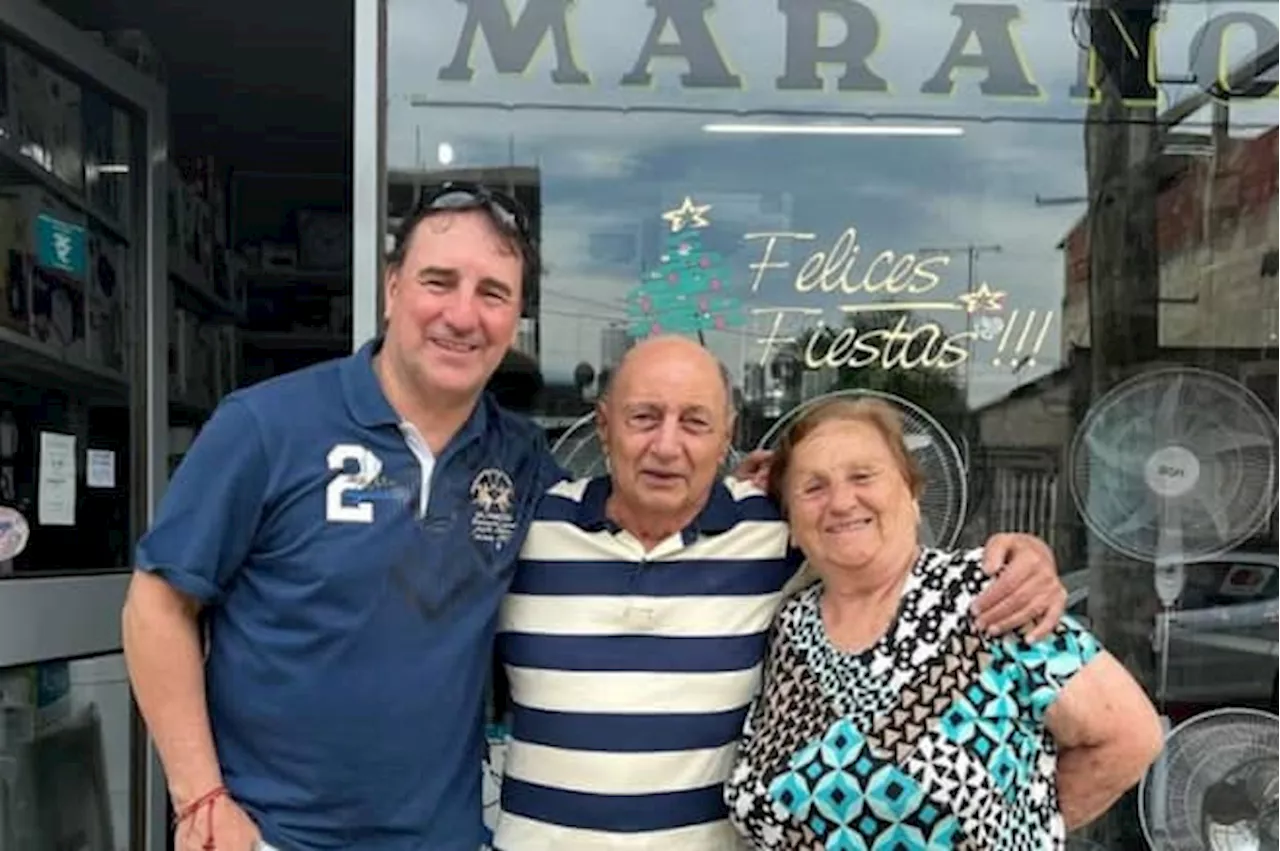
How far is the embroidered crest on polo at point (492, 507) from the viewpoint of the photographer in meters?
1.92

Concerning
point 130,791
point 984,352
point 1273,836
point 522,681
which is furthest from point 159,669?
point 1273,836

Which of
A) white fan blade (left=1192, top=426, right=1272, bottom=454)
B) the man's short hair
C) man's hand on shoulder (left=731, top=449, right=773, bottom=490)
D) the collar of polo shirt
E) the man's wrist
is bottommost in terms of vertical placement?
the man's wrist

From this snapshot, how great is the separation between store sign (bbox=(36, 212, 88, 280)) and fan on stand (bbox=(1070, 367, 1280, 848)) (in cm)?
225

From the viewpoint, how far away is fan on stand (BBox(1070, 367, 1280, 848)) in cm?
326

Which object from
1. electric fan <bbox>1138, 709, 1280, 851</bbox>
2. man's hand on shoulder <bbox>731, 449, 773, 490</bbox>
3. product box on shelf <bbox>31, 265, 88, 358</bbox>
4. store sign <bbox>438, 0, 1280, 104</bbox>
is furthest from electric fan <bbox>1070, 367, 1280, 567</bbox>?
product box on shelf <bbox>31, 265, 88, 358</bbox>

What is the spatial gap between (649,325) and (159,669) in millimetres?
1698

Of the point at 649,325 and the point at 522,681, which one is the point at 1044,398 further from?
the point at 522,681

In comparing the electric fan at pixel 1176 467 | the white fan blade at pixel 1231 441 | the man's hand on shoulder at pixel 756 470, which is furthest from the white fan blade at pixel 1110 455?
the man's hand on shoulder at pixel 756 470

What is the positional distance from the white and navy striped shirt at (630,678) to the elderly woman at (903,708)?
69 millimetres

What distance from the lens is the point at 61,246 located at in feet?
9.84

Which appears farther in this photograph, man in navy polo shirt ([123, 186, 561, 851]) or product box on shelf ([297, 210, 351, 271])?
product box on shelf ([297, 210, 351, 271])

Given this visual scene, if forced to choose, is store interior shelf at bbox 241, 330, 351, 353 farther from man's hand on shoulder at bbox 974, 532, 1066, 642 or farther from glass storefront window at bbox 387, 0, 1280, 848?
man's hand on shoulder at bbox 974, 532, 1066, 642

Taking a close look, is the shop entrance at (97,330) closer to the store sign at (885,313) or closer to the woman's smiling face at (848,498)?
the store sign at (885,313)

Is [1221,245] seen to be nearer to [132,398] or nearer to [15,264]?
[132,398]
